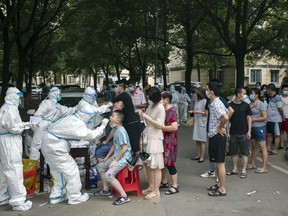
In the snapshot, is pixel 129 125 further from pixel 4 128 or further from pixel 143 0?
pixel 143 0

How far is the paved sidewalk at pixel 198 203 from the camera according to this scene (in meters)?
5.63

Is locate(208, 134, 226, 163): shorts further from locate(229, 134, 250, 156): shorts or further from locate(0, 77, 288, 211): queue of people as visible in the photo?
locate(229, 134, 250, 156): shorts

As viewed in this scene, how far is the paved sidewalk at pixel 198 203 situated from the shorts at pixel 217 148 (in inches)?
23.7

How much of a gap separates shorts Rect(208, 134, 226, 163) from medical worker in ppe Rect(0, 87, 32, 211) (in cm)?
281

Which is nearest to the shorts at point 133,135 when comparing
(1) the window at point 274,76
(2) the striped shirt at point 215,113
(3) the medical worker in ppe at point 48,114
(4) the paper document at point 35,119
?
(2) the striped shirt at point 215,113

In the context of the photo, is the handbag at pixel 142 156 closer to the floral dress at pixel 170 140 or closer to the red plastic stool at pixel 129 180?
the red plastic stool at pixel 129 180

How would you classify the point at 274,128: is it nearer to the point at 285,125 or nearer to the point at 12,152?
the point at 285,125

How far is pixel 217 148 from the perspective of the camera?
6.28 metres

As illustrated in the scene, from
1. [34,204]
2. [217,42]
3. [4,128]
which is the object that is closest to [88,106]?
[4,128]

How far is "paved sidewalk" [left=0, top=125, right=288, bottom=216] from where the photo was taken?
18.5 ft

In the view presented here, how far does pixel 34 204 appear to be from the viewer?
6043mm

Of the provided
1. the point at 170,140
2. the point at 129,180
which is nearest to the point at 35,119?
the point at 129,180

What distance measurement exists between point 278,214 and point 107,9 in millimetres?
13695

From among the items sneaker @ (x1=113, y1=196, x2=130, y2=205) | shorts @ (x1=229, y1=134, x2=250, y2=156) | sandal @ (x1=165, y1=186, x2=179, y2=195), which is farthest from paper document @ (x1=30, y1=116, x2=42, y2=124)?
shorts @ (x1=229, y1=134, x2=250, y2=156)
